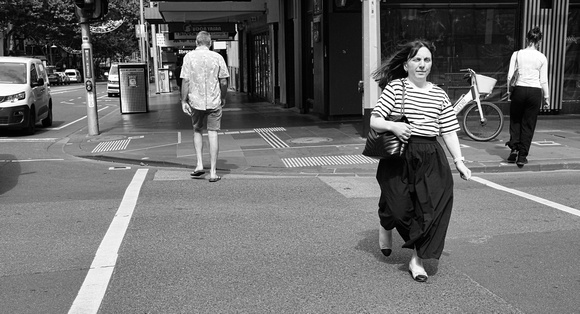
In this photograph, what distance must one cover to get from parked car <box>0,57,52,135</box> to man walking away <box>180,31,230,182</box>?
7461 mm

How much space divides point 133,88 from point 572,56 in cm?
1344

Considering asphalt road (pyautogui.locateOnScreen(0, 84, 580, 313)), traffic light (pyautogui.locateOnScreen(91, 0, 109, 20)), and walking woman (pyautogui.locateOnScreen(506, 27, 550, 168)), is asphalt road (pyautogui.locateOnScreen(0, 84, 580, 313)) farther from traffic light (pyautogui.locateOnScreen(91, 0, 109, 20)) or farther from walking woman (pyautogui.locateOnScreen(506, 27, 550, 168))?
traffic light (pyautogui.locateOnScreen(91, 0, 109, 20))

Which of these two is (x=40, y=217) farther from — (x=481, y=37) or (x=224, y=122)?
(x=481, y=37)

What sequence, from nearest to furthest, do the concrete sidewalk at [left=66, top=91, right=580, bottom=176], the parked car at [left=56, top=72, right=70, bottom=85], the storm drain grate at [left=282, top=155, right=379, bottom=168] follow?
the concrete sidewalk at [left=66, top=91, right=580, bottom=176] < the storm drain grate at [left=282, top=155, right=379, bottom=168] < the parked car at [left=56, top=72, right=70, bottom=85]

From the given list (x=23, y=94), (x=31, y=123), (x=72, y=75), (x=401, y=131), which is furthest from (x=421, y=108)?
(x=72, y=75)

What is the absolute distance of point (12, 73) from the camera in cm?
1527

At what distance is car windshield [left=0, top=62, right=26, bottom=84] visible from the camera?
15.1m

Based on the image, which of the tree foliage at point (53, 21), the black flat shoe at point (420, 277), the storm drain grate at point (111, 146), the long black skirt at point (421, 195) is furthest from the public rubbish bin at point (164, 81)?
the black flat shoe at point (420, 277)

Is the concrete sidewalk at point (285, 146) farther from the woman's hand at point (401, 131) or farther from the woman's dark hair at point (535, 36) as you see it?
the woman's hand at point (401, 131)

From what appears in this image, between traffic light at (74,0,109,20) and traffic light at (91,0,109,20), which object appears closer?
traffic light at (74,0,109,20)

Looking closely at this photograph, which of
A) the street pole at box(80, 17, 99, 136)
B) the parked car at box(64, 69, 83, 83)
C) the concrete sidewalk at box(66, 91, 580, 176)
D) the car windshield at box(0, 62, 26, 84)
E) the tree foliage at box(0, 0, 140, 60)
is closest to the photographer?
the concrete sidewalk at box(66, 91, 580, 176)

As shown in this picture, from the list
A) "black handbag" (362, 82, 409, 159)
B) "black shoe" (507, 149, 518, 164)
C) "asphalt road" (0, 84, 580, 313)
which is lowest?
"asphalt road" (0, 84, 580, 313)

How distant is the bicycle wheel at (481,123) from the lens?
11469 mm

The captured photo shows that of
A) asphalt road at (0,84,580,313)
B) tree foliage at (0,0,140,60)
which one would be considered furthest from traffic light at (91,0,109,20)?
tree foliage at (0,0,140,60)
